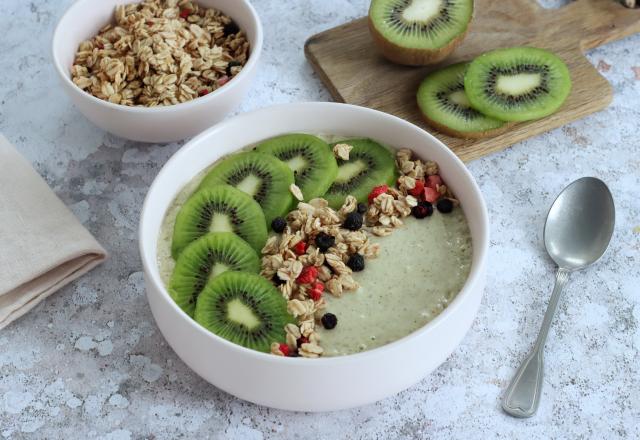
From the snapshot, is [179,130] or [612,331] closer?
[612,331]

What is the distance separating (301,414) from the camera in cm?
149

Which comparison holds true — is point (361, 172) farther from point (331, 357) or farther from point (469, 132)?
point (331, 357)

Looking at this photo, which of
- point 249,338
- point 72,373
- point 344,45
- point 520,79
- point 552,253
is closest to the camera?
point 249,338

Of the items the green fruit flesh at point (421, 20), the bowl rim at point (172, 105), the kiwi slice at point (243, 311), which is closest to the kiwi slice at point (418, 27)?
the green fruit flesh at point (421, 20)

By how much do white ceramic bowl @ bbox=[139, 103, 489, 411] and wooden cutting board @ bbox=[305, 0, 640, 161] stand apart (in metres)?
0.36

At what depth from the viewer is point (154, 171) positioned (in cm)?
185

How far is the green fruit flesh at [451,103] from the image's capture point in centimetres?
188

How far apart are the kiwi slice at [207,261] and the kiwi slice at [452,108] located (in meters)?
0.63

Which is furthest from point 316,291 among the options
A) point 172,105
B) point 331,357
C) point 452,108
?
point 452,108

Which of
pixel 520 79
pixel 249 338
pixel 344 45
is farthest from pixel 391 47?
pixel 249 338

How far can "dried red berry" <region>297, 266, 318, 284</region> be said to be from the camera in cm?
147

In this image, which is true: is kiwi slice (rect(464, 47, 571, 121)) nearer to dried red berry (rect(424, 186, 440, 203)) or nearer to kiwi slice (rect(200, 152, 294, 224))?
dried red berry (rect(424, 186, 440, 203))

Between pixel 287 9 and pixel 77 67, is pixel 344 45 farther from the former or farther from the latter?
pixel 77 67

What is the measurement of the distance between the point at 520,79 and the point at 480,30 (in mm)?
237
